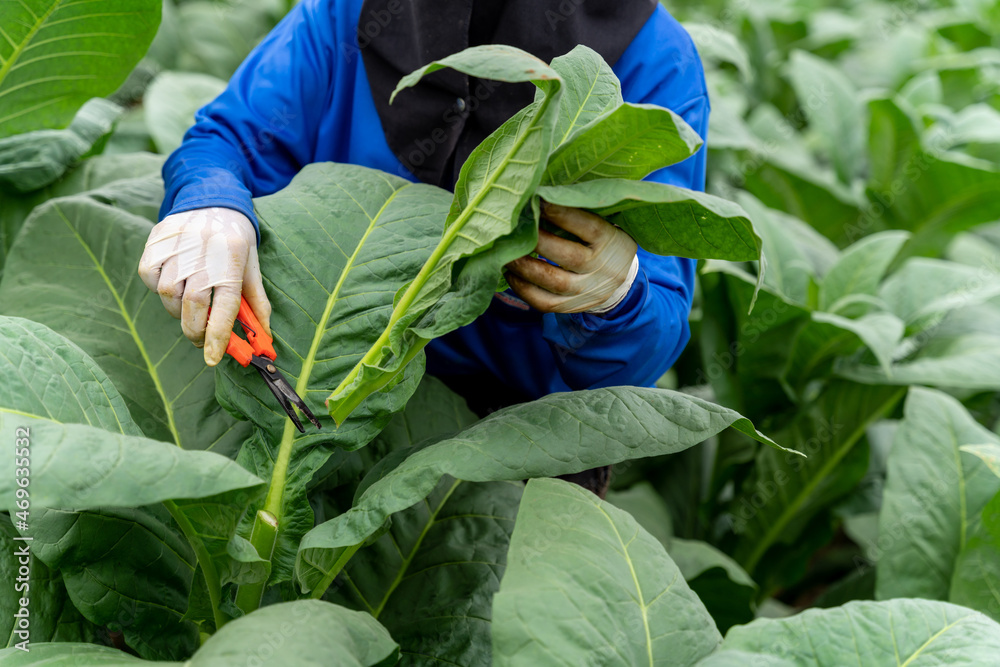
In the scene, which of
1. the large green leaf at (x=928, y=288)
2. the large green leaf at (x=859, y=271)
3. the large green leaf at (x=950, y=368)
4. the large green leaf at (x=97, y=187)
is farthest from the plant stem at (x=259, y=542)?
the large green leaf at (x=928, y=288)

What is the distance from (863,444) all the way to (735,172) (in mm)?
1102

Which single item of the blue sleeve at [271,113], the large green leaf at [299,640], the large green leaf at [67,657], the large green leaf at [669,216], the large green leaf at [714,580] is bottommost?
the large green leaf at [714,580]

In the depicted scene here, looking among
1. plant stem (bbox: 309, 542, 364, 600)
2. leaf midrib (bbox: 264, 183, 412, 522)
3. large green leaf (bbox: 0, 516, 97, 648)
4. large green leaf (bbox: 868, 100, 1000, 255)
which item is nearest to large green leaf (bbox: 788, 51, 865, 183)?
large green leaf (bbox: 868, 100, 1000, 255)

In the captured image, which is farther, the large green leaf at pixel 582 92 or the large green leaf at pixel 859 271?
the large green leaf at pixel 859 271

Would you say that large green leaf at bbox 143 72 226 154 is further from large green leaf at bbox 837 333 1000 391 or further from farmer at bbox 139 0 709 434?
large green leaf at bbox 837 333 1000 391

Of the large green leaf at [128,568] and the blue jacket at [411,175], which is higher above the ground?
the blue jacket at [411,175]

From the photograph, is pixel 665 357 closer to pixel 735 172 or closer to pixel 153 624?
pixel 153 624

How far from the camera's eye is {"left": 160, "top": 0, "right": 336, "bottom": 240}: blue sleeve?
4.22 ft

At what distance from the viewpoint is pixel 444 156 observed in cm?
134

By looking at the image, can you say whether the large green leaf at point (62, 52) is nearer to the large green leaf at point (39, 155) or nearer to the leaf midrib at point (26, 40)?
the leaf midrib at point (26, 40)

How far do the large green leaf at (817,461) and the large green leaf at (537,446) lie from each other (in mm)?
1126

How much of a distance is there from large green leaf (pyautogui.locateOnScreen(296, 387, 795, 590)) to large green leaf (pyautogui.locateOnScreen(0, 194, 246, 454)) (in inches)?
13.1

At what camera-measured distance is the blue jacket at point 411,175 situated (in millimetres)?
1155

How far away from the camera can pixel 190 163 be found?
1.22 meters
